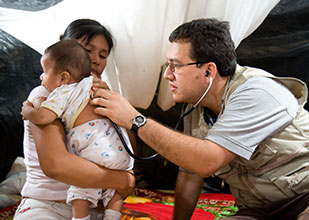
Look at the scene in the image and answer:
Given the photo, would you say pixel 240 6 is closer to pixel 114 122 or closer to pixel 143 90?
pixel 143 90

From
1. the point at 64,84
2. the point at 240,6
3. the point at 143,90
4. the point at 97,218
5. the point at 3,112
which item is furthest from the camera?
the point at 3,112

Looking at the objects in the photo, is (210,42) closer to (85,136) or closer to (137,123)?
(137,123)

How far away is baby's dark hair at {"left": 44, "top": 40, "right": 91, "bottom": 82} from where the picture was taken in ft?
4.84

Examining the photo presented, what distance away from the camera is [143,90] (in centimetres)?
220

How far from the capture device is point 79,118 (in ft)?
4.91

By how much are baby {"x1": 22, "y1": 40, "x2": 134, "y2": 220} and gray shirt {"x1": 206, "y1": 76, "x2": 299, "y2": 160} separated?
0.42 m

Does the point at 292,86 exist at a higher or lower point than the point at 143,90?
higher

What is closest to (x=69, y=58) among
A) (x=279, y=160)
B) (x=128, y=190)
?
(x=128, y=190)

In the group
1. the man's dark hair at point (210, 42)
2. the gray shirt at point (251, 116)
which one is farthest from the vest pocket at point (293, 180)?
the man's dark hair at point (210, 42)

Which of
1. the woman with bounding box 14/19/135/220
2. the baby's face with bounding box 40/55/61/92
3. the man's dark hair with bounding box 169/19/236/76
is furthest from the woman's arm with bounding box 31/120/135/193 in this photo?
the man's dark hair with bounding box 169/19/236/76

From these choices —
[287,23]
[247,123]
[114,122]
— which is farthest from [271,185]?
[287,23]

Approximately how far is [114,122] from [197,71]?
17.2 inches

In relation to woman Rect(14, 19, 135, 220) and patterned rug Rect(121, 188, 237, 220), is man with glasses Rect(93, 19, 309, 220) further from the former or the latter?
patterned rug Rect(121, 188, 237, 220)

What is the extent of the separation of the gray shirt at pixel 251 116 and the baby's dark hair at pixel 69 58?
22.7 inches
